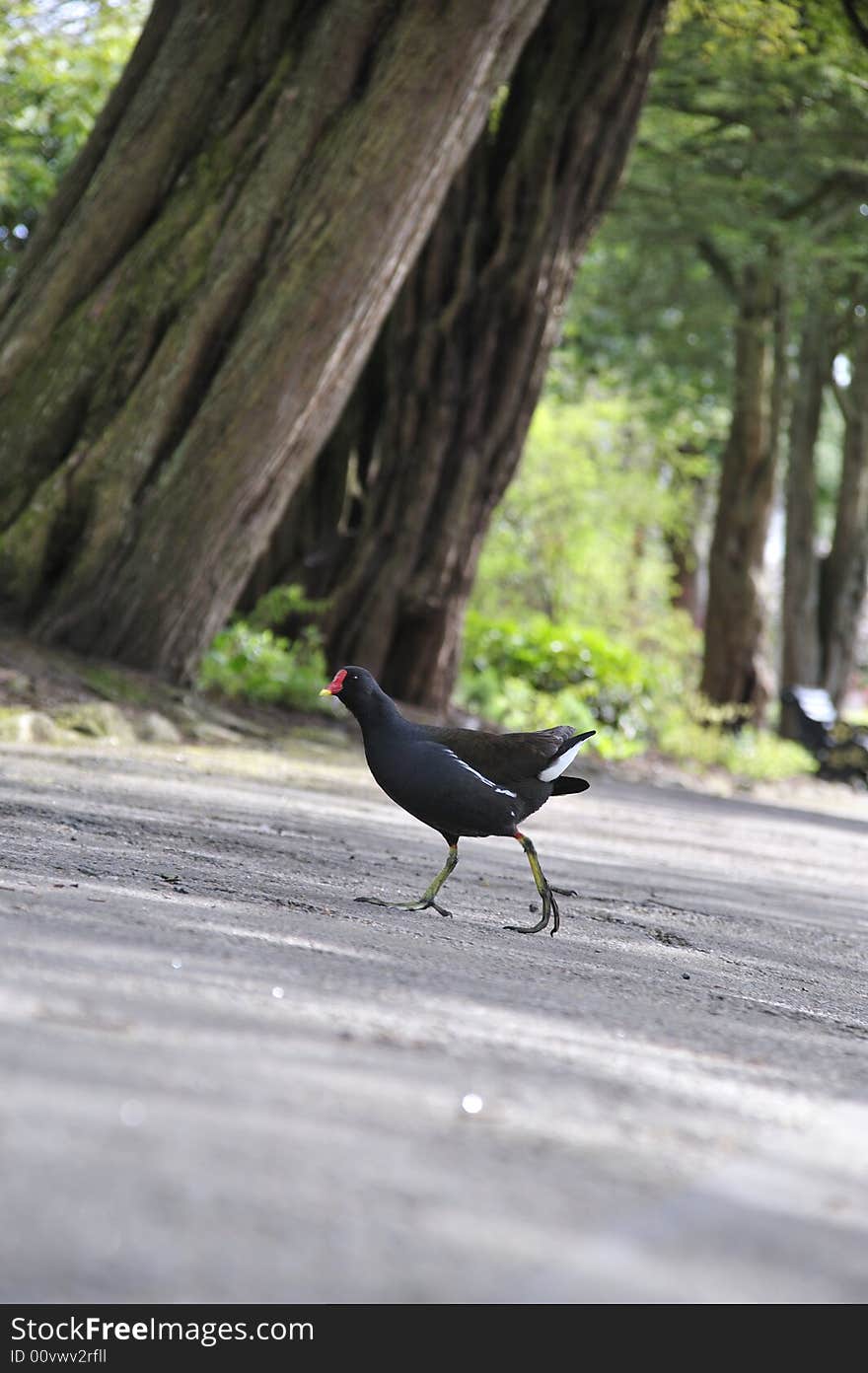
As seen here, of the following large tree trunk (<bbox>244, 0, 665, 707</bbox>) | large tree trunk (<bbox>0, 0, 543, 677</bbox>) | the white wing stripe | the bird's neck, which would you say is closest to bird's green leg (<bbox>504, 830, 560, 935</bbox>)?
the white wing stripe

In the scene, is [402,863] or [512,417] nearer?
[402,863]

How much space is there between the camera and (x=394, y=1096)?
7.92 feet

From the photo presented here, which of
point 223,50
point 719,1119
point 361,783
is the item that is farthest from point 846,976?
point 223,50

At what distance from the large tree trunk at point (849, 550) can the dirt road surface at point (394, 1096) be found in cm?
1995

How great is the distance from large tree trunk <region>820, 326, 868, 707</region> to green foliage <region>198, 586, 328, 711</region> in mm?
14079

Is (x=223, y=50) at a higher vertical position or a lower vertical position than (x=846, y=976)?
higher

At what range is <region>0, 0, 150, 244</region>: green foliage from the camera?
56.8 ft

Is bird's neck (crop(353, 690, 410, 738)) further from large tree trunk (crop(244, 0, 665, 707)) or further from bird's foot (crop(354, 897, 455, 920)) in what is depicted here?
large tree trunk (crop(244, 0, 665, 707))

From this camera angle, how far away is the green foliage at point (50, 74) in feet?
56.8

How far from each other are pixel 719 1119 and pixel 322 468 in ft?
38.0

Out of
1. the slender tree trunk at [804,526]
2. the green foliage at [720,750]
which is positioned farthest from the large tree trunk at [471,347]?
the slender tree trunk at [804,526]

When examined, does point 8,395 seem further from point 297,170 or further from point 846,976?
point 846,976

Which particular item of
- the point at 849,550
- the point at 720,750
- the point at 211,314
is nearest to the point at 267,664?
the point at 211,314

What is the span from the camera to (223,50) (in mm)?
10586
